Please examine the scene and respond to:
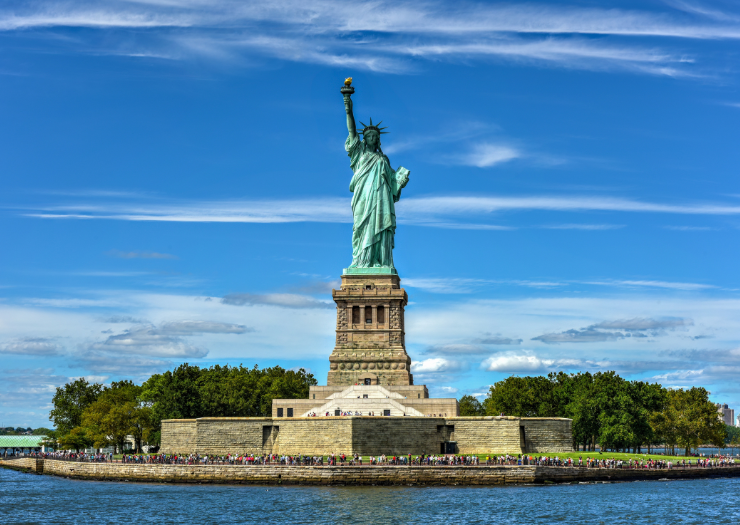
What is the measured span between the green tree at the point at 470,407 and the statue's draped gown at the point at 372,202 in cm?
5418

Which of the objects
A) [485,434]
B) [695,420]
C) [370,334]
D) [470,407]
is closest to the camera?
[485,434]

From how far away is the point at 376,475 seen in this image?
64.9 metres

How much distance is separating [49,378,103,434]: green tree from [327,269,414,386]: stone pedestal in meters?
38.8

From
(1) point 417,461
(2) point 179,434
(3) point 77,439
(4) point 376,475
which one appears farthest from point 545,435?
(3) point 77,439

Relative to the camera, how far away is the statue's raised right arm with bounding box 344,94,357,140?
90.5 m

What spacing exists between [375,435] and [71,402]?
53.2 meters

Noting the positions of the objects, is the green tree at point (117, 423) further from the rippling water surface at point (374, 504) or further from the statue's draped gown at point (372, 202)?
the statue's draped gown at point (372, 202)

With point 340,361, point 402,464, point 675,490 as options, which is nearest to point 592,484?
point 675,490

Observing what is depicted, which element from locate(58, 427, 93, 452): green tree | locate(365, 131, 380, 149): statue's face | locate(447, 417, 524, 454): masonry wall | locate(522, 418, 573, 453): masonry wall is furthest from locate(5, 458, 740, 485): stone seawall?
locate(365, 131, 380, 149): statue's face

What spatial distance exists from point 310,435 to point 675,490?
92.2 ft

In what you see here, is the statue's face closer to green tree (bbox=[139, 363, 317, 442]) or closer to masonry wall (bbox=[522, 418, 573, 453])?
green tree (bbox=[139, 363, 317, 442])

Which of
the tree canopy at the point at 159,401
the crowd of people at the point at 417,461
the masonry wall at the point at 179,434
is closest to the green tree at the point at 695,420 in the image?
the crowd of people at the point at 417,461

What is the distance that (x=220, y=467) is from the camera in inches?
2721

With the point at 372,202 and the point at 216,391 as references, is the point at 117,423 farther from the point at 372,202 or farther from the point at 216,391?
the point at 372,202
